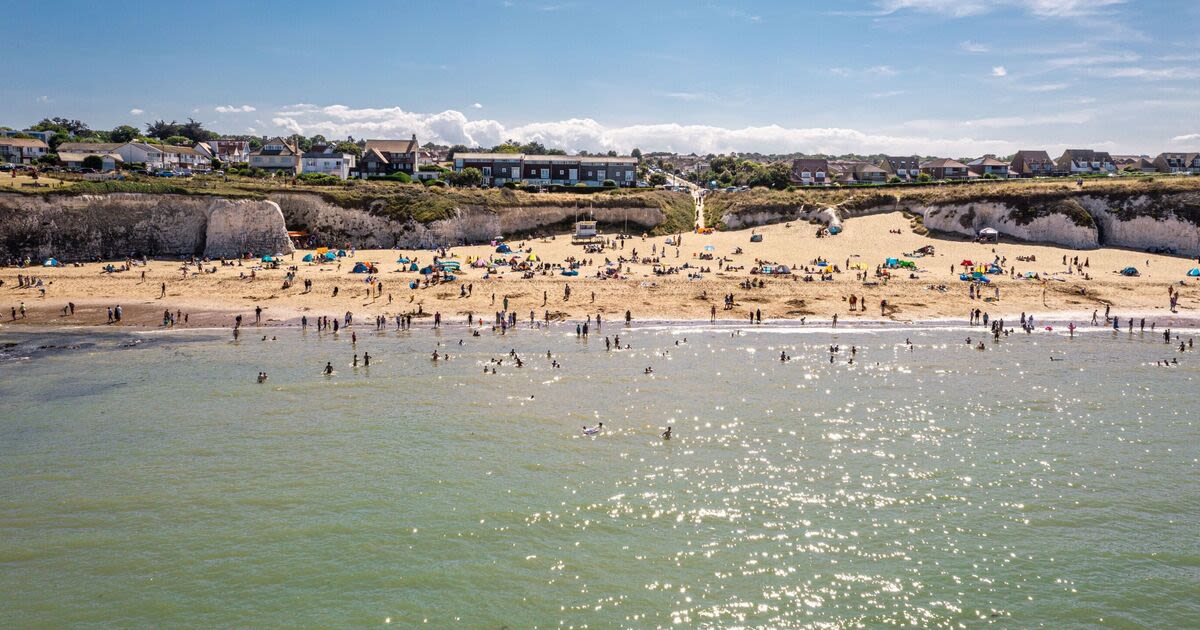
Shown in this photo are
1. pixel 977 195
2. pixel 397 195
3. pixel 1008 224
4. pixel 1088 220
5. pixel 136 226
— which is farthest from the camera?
A: pixel 977 195

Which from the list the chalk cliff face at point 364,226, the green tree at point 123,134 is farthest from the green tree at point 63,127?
the chalk cliff face at point 364,226

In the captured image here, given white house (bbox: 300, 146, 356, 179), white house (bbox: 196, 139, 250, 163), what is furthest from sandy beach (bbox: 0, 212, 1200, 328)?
white house (bbox: 196, 139, 250, 163)

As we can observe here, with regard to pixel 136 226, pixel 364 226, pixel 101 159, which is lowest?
pixel 136 226

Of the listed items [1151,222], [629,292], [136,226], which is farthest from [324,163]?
[1151,222]

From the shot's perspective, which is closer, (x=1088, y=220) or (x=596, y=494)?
(x=596, y=494)

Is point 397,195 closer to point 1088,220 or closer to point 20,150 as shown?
point 20,150

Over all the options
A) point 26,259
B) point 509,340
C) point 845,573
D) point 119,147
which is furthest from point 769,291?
point 119,147

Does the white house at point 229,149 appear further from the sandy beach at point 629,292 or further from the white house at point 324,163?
the sandy beach at point 629,292

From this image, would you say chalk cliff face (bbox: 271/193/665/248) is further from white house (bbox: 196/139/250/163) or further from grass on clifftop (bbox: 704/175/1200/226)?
white house (bbox: 196/139/250/163)
